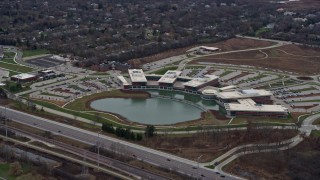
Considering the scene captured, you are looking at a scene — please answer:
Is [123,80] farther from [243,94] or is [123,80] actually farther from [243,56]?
[243,56]

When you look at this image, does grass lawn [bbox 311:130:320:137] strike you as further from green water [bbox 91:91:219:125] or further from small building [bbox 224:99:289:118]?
green water [bbox 91:91:219:125]

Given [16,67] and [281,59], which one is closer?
[16,67]

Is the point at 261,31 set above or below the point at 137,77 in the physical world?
above

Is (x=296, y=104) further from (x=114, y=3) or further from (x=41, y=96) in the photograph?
(x=114, y=3)

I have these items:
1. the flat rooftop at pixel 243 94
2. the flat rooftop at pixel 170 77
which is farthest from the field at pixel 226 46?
the flat rooftop at pixel 243 94

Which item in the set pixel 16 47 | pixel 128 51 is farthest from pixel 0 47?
pixel 128 51

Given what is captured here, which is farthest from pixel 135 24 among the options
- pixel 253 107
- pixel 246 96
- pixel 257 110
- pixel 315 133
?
pixel 315 133

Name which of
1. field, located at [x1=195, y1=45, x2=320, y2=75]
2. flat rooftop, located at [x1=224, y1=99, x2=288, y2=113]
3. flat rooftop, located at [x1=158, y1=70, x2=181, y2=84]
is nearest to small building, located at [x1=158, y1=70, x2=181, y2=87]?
flat rooftop, located at [x1=158, y1=70, x2=181, y2=84]
